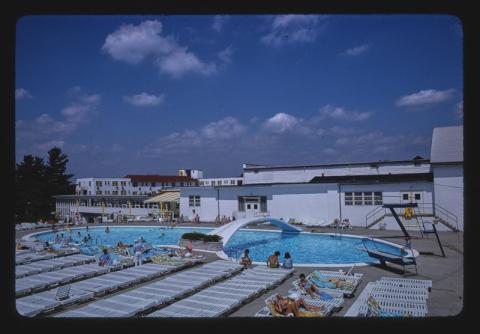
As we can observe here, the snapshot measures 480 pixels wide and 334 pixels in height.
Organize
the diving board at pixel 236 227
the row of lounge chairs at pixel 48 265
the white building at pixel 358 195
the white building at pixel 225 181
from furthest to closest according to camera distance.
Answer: the white building at pixel 225 181 < the white building at pixel 358 195 < the diving board at pixel 236 227 < the row of lounge chairs at pixel 48 265

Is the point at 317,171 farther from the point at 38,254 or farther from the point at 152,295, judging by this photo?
the point at 152,295

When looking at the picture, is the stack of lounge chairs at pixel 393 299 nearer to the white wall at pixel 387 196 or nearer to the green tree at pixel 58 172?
the white wall at pixel 387 196

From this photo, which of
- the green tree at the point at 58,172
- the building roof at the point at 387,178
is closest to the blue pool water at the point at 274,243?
the building roof at the point at 387,178

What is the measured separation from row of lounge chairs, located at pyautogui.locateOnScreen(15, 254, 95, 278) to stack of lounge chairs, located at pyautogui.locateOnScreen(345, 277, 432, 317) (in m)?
10.7

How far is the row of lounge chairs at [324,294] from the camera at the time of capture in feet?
23.0

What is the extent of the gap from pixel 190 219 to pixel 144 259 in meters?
16.5

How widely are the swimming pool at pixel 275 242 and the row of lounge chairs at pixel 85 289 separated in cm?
394

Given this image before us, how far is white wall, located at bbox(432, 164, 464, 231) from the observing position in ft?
68.4

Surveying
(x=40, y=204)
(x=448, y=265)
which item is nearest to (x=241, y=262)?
(x=448, y=265)

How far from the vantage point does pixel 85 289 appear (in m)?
Result: 9.04

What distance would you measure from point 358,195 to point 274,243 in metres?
7.98

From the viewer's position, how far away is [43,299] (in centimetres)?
829

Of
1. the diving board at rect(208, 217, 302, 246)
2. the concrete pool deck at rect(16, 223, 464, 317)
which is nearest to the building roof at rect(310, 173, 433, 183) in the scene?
the concrete pool deck at rect(16, 223, 464, 317)
